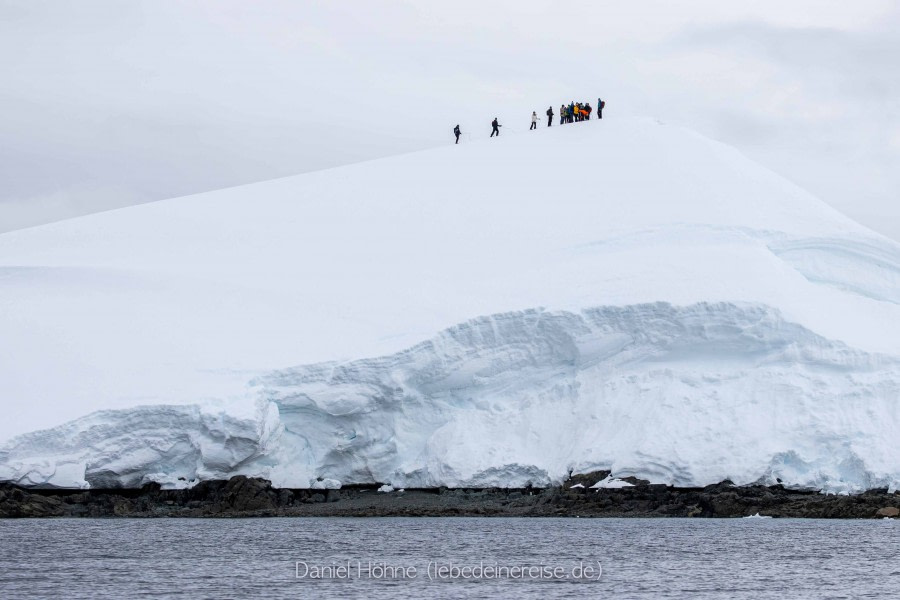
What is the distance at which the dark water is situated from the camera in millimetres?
19609

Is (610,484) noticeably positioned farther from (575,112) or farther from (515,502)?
(575,112)

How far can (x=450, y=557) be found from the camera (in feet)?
74.7

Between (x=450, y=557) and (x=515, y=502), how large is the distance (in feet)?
24.8

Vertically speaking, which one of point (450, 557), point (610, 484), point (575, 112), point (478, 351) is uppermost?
point (575, 112)

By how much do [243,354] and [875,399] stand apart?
14.8 meters

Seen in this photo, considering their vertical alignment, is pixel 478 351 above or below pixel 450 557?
above

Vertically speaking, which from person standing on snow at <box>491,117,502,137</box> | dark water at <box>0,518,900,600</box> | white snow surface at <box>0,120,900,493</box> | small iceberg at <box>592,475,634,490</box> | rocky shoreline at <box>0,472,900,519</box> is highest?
person standing on snow at <box>491,117,502,137</box>

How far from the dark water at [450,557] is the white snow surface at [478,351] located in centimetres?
161

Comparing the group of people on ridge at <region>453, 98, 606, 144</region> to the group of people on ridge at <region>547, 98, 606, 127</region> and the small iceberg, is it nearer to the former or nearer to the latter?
Result: the group of people on ridge at <region>547, 98, 606, 127</region>

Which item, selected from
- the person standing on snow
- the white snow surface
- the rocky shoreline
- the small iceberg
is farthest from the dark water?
the person standing on snow

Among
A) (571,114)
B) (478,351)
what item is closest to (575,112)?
(571,114)

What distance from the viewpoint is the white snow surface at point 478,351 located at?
29.2 metres

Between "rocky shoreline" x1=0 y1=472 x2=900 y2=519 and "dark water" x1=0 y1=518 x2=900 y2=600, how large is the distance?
21.7 inches

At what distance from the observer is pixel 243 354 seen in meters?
31.6
